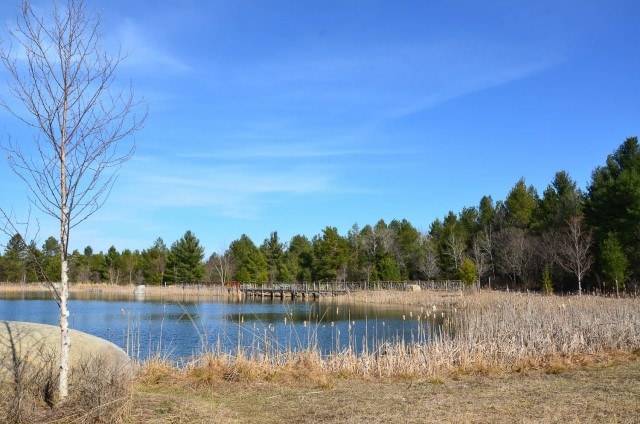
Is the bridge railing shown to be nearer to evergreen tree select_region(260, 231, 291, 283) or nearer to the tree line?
the tree line

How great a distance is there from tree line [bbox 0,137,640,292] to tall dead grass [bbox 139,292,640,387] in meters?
18.1

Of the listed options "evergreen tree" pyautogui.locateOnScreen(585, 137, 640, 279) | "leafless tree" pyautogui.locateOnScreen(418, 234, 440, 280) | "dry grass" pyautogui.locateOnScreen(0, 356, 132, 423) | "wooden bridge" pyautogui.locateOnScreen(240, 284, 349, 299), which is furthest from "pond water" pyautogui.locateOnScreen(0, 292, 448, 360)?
"leafless tree" pyautogui.locateOnScreen(418, 234, 440, 280)

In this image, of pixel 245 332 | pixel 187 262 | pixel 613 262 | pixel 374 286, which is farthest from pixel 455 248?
pixel 245 332

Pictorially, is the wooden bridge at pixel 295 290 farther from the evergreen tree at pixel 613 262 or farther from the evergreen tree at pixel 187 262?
the evergreen tree at pixel 613 262

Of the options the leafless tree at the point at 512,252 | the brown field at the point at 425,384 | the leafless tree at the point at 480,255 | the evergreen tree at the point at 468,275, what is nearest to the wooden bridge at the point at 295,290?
the evergreen tree at the point at 468,275

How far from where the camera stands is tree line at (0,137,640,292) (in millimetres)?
34750

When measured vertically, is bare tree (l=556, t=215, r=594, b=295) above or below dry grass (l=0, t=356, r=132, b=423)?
above

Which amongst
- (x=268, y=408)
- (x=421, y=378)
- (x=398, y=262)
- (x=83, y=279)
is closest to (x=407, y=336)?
(x=421, y=378)

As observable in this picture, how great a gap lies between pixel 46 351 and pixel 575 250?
117 ft

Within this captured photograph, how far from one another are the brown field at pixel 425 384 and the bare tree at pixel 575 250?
2319 cm

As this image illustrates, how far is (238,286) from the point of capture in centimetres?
5238

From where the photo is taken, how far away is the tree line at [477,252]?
34750mm

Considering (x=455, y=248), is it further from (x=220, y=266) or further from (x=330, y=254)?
(x=220, y=266)

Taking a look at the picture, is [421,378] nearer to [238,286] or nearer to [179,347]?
[179,347]
